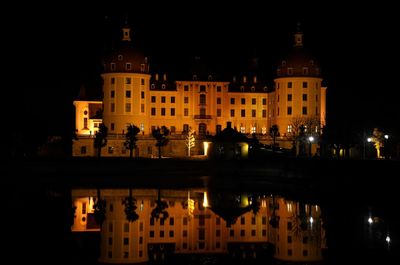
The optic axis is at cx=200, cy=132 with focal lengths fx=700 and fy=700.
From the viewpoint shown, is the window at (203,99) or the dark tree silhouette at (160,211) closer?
the dark tree silhouette at (160,211)

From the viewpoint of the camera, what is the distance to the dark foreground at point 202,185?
2500 cm

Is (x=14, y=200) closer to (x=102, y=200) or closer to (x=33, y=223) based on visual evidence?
(x=102, y=200)

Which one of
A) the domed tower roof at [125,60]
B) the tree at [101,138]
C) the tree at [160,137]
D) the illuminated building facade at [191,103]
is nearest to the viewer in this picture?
the tree at [101,138]

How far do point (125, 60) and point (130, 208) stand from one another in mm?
39437

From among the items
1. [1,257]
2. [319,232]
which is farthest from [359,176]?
[1,257]

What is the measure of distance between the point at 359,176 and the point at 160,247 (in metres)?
18.5

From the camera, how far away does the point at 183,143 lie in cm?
7262

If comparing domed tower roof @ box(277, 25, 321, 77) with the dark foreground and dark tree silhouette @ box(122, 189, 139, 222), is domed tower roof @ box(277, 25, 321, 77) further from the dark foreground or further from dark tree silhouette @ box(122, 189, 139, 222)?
dark tree silhouette @ box(122, 189, 139, 222)

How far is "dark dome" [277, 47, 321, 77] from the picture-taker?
76.4m

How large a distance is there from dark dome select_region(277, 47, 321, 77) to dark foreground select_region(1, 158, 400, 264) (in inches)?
948

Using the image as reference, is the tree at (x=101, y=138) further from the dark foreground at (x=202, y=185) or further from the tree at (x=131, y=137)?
the dark foreground at (x=202, y=185)

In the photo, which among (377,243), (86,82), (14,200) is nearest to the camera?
(377,243)

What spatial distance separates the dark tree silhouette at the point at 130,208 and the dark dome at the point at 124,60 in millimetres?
32611

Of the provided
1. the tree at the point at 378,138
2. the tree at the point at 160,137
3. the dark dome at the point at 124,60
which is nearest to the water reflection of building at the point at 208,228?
the tree at the point at 160,137
